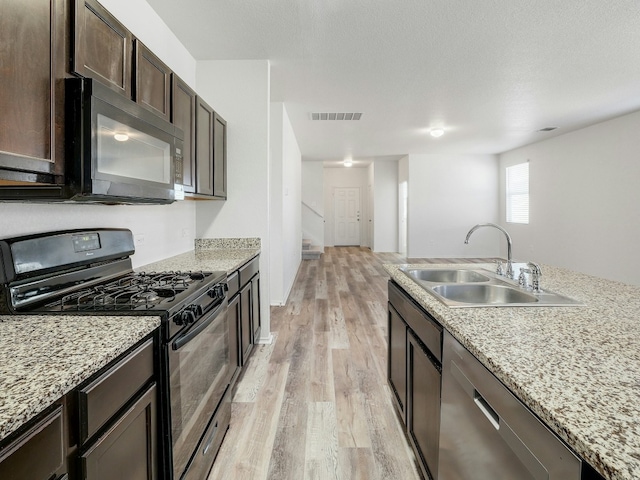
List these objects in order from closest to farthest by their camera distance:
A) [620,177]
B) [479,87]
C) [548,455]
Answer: [548,455]
[479,87]
[620,177]

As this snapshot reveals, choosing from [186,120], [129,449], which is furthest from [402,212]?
[129,449]

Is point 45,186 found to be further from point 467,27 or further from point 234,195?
point 467,27

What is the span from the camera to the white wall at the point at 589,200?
4.89m

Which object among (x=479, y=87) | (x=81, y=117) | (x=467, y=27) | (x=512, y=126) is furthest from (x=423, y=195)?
(x=81, y=117)

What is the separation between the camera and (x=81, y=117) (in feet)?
3.74

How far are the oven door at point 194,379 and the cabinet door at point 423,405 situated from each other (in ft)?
3.09

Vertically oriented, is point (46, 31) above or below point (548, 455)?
above

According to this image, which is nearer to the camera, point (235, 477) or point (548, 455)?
point (548, 455)

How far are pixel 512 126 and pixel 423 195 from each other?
9.51 feet

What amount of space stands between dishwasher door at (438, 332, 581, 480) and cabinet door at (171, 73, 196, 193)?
183 cm

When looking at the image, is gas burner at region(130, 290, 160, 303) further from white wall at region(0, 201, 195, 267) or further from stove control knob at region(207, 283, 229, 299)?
white wall at region(0, 201, 195, 267)

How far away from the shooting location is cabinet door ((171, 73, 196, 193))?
207cm

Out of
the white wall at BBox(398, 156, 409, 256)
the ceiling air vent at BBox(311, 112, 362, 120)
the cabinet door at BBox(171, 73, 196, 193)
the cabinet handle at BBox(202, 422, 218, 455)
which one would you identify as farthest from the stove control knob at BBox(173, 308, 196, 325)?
the white wall at BBox(398, 156, 409, 256)

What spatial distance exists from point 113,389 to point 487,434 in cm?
99
